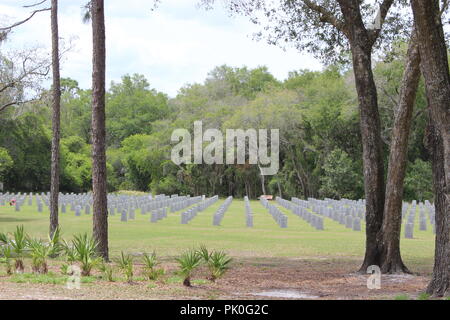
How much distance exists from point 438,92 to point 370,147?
16.3ft

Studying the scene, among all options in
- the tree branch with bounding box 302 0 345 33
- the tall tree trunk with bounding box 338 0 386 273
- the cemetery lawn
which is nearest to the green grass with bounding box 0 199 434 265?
the cemetery lawn

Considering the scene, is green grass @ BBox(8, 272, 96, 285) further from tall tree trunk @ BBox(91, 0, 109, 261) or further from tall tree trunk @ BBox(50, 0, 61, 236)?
tall tree trunk @ BBox(50, 0, 61, 236)

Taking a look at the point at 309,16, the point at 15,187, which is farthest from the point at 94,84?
the point at 15,187

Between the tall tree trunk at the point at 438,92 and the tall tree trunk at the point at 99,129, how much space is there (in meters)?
8.47

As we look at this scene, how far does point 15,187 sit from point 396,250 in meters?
60.7

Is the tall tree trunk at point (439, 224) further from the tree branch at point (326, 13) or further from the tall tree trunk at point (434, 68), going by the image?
the tree branch at point (326, 13)

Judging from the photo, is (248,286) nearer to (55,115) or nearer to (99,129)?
(99,129)

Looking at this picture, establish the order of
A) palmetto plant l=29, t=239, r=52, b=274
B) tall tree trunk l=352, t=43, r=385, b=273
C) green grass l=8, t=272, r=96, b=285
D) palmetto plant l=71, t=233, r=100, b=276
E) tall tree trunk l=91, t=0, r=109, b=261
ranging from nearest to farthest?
green grass l=8, t=272, r=96, b=285 < palmetto plant l=71, t=233, r=100, b=276 < palmetto plant l=29, t=239, r=52, b=274 < tall tree trunk l=352, t=43, r=385, b=273 < tall tree trunk l=91, t=0, r=109, b=261

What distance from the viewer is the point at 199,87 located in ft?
298

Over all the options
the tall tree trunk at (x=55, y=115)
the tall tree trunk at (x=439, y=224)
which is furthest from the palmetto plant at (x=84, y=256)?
the tall tree trunk at (x=439, y=224)

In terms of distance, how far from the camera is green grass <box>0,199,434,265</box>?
2081cm

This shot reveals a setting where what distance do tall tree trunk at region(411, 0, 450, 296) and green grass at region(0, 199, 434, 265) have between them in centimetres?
767

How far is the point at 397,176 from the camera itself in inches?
590
